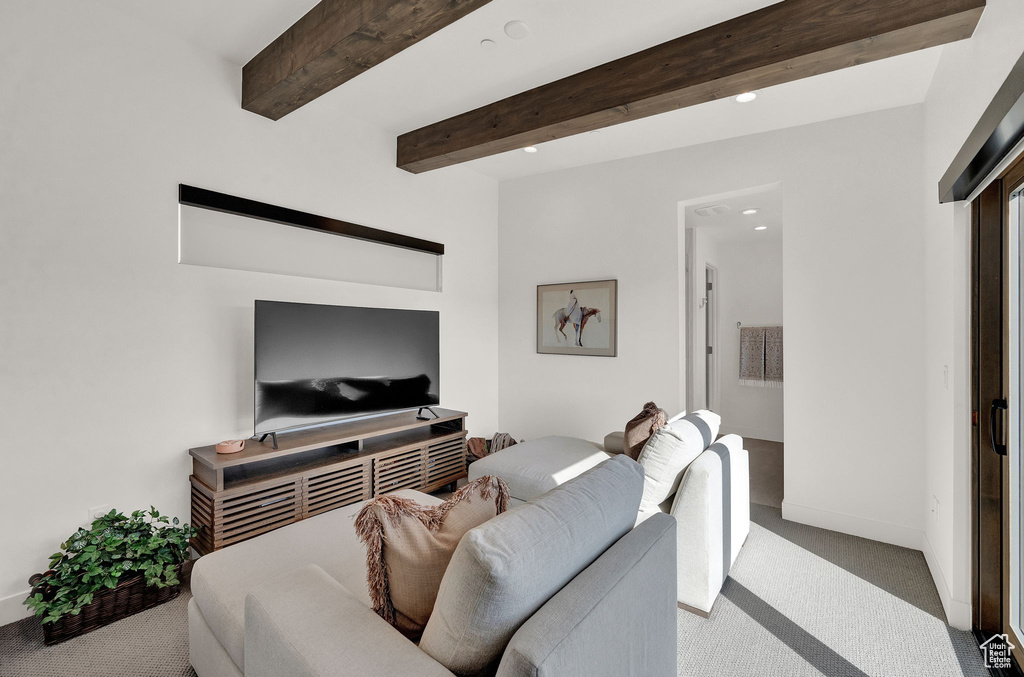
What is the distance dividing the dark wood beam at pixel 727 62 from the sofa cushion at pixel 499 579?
220 cm

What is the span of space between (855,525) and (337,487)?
10.4 ft

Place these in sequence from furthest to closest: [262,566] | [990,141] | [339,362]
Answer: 1. [339,362]
2. [262,566]
3. [990,141]

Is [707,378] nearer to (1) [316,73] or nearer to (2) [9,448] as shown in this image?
(1) [316,73]

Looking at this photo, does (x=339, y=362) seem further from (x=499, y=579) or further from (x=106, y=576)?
(x=499, y=579)

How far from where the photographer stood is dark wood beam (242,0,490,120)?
1894mm

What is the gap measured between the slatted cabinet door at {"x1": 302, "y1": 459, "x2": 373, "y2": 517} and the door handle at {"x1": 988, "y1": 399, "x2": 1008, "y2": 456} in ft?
9.91

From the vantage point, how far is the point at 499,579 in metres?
0.94

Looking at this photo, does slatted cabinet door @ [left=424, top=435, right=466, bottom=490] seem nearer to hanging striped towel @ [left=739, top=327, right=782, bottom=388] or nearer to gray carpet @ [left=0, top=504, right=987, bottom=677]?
gray carpet @ [left=0, top=504, right=987, bottom=677]

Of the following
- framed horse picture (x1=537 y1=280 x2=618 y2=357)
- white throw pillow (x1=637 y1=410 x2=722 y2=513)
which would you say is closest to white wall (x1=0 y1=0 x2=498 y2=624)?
framed horse picture (x1=537 y1=280 x2=618 y2=357)

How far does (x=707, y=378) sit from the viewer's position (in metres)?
5.61

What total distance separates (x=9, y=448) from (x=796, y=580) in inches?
144

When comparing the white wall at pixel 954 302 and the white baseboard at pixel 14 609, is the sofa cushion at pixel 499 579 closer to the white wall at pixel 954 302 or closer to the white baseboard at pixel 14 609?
the white wall at pixel 954 302

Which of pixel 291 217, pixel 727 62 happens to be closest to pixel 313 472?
pixel 291 217

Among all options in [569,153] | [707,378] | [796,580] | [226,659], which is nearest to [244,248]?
[226,659]
